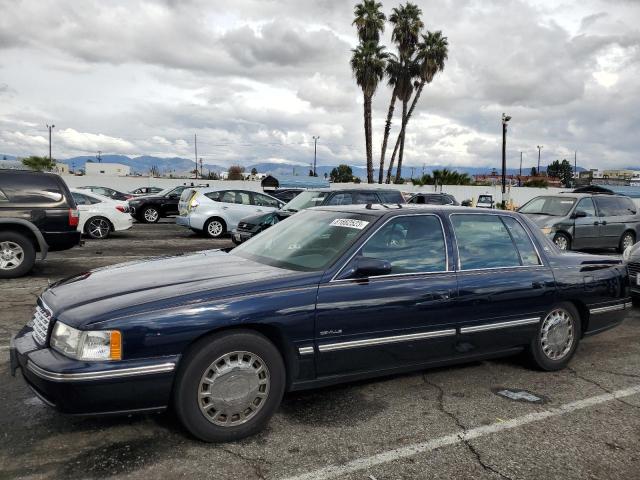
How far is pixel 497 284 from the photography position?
4348 mm

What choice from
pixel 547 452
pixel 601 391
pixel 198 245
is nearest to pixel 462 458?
pixel 547 452

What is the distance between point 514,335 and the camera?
4.47 meters

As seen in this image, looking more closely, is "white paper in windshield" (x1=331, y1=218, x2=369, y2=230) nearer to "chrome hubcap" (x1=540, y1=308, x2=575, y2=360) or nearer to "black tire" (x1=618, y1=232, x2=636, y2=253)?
"chrome hubcap" (x1=540, y1=308, x2=575, y2=360)

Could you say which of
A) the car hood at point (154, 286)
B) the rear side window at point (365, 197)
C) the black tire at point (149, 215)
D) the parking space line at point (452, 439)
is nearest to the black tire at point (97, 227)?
the black tire at point (149, 215)

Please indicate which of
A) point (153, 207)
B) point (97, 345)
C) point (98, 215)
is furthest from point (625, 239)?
point (153, 207)

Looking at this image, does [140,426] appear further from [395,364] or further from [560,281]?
[560,281]

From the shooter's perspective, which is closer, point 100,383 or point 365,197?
point 100,383

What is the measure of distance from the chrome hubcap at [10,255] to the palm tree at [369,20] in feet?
117

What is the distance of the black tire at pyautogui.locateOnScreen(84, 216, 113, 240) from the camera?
14922 millimetres

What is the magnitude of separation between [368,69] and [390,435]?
39017 mm

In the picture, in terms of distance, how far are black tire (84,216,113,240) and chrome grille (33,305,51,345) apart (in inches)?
478

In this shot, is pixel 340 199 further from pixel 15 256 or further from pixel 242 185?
pixel 242 185

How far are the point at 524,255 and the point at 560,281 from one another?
0.40 m

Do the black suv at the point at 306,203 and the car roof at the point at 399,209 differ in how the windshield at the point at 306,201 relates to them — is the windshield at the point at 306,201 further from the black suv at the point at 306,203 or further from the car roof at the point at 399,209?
the car roof at the point at 399,209
